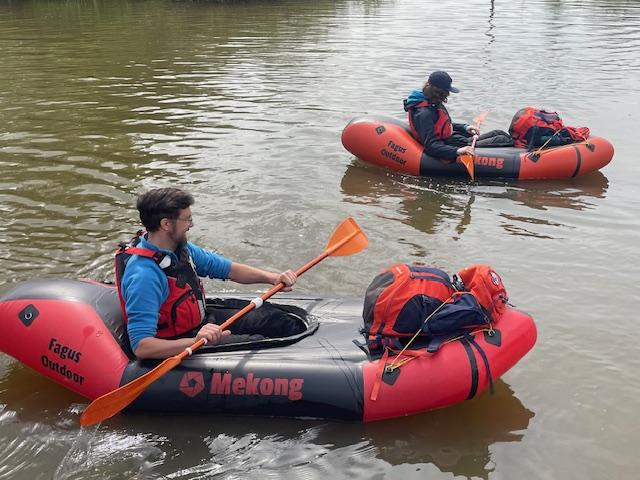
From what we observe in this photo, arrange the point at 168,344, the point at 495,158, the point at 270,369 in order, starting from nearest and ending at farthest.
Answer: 1. the point at 168,344
2. the point at 270,369
3. the point at 495,158

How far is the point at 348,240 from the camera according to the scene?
4359 millimetres

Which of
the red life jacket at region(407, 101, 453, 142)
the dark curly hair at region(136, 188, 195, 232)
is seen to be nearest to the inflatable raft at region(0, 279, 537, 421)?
the dark curly hair at region(136, 188, 195, 232)

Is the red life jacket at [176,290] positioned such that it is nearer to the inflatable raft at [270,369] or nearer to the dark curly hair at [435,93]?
the inflatable raft at [270,369]

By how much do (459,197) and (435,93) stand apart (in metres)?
1.14

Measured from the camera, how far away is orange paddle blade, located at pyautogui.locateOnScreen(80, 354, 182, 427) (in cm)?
316

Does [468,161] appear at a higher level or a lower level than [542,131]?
lower

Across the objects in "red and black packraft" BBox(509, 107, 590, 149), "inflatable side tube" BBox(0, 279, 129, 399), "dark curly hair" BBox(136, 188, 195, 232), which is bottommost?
"inflatable side tube" BBox(0, 279, 129, 399)

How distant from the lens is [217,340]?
350cm

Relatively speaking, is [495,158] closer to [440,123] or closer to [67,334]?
[440,123]

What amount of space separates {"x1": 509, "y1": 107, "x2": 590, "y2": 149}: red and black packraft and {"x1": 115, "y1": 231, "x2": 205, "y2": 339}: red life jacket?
5.02m

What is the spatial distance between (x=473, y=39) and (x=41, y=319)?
15699 mm

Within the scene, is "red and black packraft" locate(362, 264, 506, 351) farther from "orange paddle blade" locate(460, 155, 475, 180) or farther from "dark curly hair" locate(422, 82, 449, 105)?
"dark curly hair" locate(422, 82, 449, 105)

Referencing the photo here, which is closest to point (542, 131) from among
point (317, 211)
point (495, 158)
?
point (495, 158)

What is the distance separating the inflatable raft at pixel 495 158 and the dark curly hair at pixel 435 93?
59 centimetres
